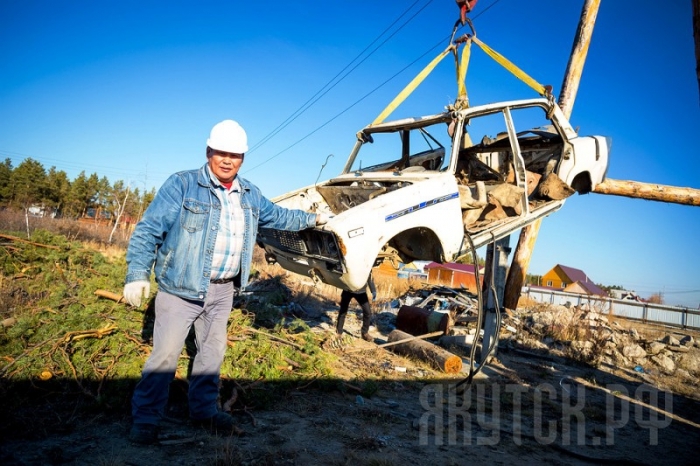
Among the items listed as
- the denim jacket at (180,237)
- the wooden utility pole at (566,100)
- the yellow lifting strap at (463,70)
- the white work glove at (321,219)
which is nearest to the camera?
the denim jacket at (180,237)

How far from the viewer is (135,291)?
102 inches

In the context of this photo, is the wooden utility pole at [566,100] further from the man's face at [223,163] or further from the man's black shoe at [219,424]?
the man's face at [223,163]

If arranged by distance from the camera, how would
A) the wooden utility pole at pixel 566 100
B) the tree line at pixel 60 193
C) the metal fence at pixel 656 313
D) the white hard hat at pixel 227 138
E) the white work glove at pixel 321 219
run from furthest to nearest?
the tree line at pixel 60 193 < the metal fence at pixel 656 313 < the wooden utility pole at pixel 566 100 < the white work glove at pixel 321 219 < the white hard hat at pixel 227 138

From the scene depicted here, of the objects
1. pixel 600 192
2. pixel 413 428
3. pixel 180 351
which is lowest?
pixel 413 428

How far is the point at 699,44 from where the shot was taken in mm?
3109

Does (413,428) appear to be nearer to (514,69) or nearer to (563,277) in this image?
(514,69)

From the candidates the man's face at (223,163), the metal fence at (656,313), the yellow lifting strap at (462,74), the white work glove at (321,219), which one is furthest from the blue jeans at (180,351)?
the metal fence at (656,313)

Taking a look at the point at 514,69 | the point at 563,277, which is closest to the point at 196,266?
the point at 514,69

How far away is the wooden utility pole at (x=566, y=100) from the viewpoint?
7.93m

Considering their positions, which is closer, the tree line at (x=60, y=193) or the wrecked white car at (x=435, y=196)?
the wrecked white car at (x=435, y=196)

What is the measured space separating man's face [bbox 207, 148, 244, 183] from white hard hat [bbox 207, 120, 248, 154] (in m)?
0.07

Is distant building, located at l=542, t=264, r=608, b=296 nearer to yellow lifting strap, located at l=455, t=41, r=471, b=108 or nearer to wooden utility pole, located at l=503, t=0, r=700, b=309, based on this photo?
wooden utility pole, located at l=503, t=0, r=700, b=309

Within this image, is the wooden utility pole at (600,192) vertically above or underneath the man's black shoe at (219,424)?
above

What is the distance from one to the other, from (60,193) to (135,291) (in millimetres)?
61606
